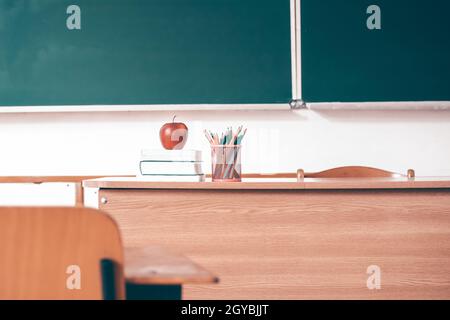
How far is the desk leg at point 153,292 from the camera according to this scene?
3.51ft

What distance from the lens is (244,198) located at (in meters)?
2.01

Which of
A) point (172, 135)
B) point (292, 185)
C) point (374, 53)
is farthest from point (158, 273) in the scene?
point (374, 53)

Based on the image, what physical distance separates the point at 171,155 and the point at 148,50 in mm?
1202

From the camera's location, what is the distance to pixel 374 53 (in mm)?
3242

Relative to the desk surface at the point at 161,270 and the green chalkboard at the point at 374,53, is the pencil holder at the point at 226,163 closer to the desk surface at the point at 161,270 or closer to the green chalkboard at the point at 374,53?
the desk surface at the point at 161,270

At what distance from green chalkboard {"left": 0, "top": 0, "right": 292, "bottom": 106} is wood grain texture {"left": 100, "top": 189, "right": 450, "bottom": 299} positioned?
52.0 inches

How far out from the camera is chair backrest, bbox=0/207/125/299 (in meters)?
0.83

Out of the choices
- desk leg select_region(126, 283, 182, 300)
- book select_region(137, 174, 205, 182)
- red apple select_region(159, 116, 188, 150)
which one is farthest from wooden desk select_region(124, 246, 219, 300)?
red apple select_region(159, 116, 188, 150)

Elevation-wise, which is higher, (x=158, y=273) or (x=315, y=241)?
(x=158, y=273)

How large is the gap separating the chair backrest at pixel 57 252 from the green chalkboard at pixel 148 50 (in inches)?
94.9

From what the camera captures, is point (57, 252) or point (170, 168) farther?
point (170, 168)

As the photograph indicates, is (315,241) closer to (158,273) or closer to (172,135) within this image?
(172,135)

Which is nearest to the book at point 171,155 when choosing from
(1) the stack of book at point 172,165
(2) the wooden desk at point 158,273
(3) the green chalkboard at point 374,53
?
(1) the stack of book at point 172,165
